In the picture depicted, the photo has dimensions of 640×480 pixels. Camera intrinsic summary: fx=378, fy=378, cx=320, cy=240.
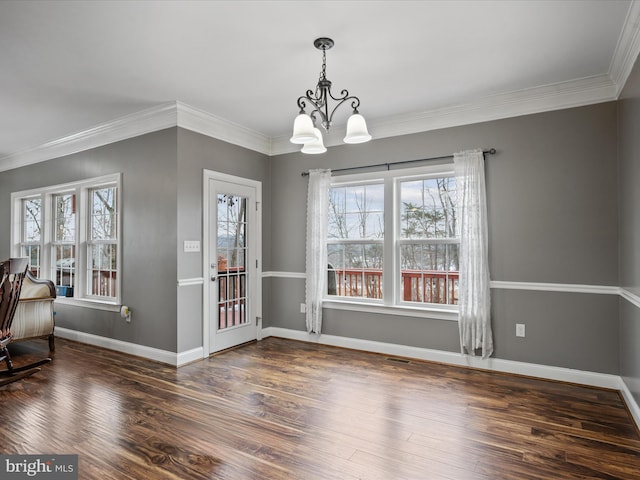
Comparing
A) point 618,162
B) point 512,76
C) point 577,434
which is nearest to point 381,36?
point 512,76

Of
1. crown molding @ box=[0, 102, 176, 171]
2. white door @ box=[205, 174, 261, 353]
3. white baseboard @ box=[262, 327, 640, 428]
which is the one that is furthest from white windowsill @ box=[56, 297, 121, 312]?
white baseboard @ box=[262, 327, 640, 428]

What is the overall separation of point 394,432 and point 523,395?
136 centimetres

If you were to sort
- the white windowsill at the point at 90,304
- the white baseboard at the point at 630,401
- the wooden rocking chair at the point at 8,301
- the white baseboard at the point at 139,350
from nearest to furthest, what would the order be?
the white baseboard at the point at 630,401 < the wooden rocking chair at the point at 8,301 < the white baseboard at the point at 139,350 < the white windowsill at the point at 90,304

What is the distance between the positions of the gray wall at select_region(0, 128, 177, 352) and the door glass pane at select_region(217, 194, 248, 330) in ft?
2.08

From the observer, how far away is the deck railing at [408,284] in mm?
4086

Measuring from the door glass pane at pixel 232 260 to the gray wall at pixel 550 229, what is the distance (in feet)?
6.80

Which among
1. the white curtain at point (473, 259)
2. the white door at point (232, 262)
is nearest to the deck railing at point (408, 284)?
the white curtain at point (473, 259)

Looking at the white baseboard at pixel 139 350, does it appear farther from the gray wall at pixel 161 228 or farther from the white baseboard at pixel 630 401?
the white baseboard at pixel 630 401

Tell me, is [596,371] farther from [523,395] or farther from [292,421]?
[292,421]

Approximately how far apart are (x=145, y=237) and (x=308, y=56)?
2662 mm

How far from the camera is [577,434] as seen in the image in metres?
2.49

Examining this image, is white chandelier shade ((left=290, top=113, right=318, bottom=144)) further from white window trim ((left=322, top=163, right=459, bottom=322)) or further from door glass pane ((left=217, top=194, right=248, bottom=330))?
door glass pane ((left=217, top=194, right=248, bottom=330))

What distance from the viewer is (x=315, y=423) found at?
2643mm

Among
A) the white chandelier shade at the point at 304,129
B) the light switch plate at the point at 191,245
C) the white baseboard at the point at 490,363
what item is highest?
the white chandelier shade at the point at 304,129
